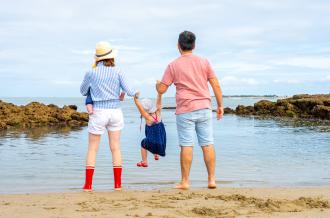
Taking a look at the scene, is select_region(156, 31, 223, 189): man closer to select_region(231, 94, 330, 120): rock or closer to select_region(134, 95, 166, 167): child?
select_region(134, 95, 166, 167): child

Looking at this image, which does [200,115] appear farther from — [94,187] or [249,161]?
[249,161]

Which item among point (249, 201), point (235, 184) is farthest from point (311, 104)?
point (249, 201)

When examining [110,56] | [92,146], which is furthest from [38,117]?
[110,56]

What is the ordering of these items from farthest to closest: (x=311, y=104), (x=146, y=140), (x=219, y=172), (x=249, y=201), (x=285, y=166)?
(x=311, y=104), (x=285, y=166), (x=219, y=172), (x=146, y=140), (x=249, y=201)

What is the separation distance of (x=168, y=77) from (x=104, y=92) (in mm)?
859

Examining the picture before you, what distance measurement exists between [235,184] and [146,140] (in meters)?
1.82

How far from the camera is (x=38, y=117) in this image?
81.5 feet

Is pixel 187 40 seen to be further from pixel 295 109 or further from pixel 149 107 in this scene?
pixel 295 109

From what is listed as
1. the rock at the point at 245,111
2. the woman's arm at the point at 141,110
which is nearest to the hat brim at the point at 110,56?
the woman's arm at the point at 141,110

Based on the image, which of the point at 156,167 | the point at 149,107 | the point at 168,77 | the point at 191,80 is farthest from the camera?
the point at 156,167

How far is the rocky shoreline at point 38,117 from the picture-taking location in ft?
76.8

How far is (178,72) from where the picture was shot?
641cm

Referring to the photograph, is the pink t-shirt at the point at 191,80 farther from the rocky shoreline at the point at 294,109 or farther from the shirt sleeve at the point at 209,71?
the rocky shoreline at the point at 294,109

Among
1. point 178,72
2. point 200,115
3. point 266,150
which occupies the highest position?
point 178,72
